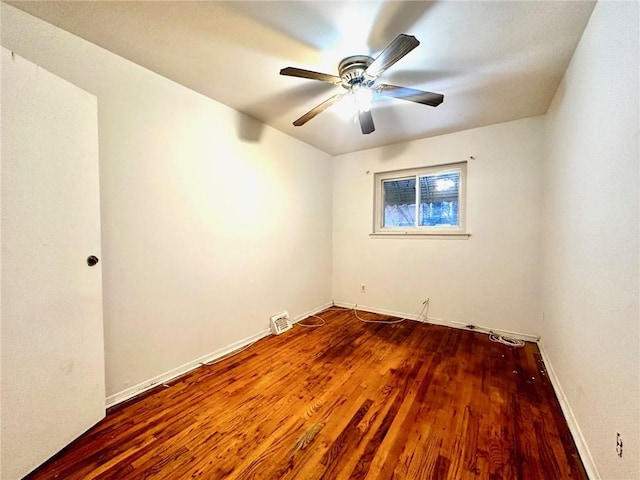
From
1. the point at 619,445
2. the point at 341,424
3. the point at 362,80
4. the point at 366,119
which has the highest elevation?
the point at 362,80

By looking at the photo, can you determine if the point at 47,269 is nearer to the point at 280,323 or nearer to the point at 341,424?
the point at 341,424

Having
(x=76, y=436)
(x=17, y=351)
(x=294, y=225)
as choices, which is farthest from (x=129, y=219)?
(x=294, y=225)

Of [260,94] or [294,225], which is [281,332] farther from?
[260,94]

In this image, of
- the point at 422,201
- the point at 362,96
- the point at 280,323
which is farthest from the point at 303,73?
the point at 280,323

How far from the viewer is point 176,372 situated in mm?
2020

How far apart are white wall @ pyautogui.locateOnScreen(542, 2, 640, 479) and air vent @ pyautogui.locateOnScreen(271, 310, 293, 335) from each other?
2.40m

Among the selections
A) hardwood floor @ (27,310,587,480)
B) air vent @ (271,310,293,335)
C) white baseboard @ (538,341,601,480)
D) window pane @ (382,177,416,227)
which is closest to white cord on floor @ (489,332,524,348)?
hardwood floor @ (27,310,587,480)

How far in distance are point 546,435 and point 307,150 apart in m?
3.41

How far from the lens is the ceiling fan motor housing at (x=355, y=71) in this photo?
1.67 metres

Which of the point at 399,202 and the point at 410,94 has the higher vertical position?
the point at 410,94

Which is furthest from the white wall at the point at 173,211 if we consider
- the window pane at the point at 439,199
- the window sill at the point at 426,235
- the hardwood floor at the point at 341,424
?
the window pane at the point at 439,199

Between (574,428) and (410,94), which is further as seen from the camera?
(410,94)

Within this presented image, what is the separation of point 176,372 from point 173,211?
129 cm

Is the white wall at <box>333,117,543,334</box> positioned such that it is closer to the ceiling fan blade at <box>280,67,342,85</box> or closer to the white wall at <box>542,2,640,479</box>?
the white wall at <box>542,2,640,479</box>
